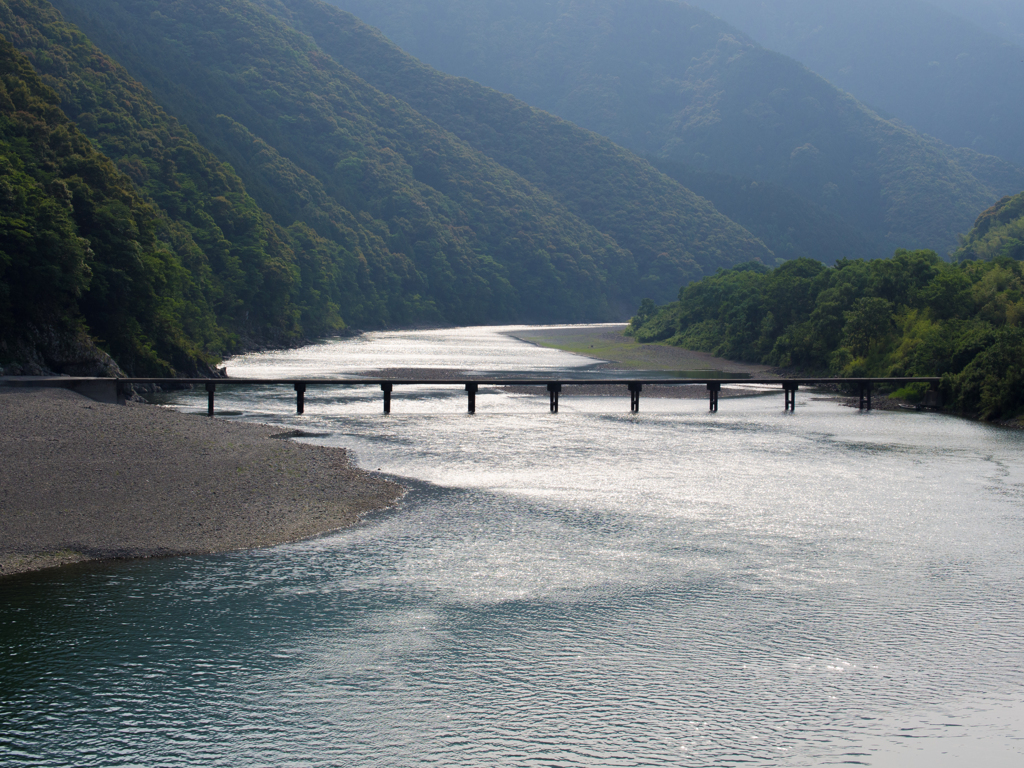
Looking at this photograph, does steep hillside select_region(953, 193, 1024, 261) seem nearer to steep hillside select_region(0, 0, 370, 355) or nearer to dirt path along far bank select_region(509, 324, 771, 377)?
dirt path along far bank select_region(509, 324, 771, 377)

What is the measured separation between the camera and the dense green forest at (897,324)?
52.9m

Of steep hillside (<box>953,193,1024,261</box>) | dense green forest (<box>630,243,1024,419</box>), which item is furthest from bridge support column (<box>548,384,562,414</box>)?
steep hillside (<box>953,193,1024,261</box>)

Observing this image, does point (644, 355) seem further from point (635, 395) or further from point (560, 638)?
point (560, 638)

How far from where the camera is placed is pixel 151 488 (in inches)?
1008

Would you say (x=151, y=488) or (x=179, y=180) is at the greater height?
(x=179, y=180)

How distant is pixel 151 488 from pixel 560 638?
45.3ft

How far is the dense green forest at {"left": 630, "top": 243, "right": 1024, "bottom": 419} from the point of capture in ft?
173

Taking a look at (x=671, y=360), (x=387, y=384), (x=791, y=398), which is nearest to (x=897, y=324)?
(x=791, y=398)

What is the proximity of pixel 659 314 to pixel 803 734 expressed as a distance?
413 ft

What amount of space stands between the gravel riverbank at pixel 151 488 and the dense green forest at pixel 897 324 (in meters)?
38.1

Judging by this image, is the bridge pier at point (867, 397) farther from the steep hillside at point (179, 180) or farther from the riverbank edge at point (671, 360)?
the steep hillside at point (179, 180)

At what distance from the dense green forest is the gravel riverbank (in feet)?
125

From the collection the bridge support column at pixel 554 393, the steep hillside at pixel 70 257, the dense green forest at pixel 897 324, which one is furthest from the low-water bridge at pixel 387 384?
the steep hillside at pixel 70 257

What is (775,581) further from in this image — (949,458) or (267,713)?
(949,458)
